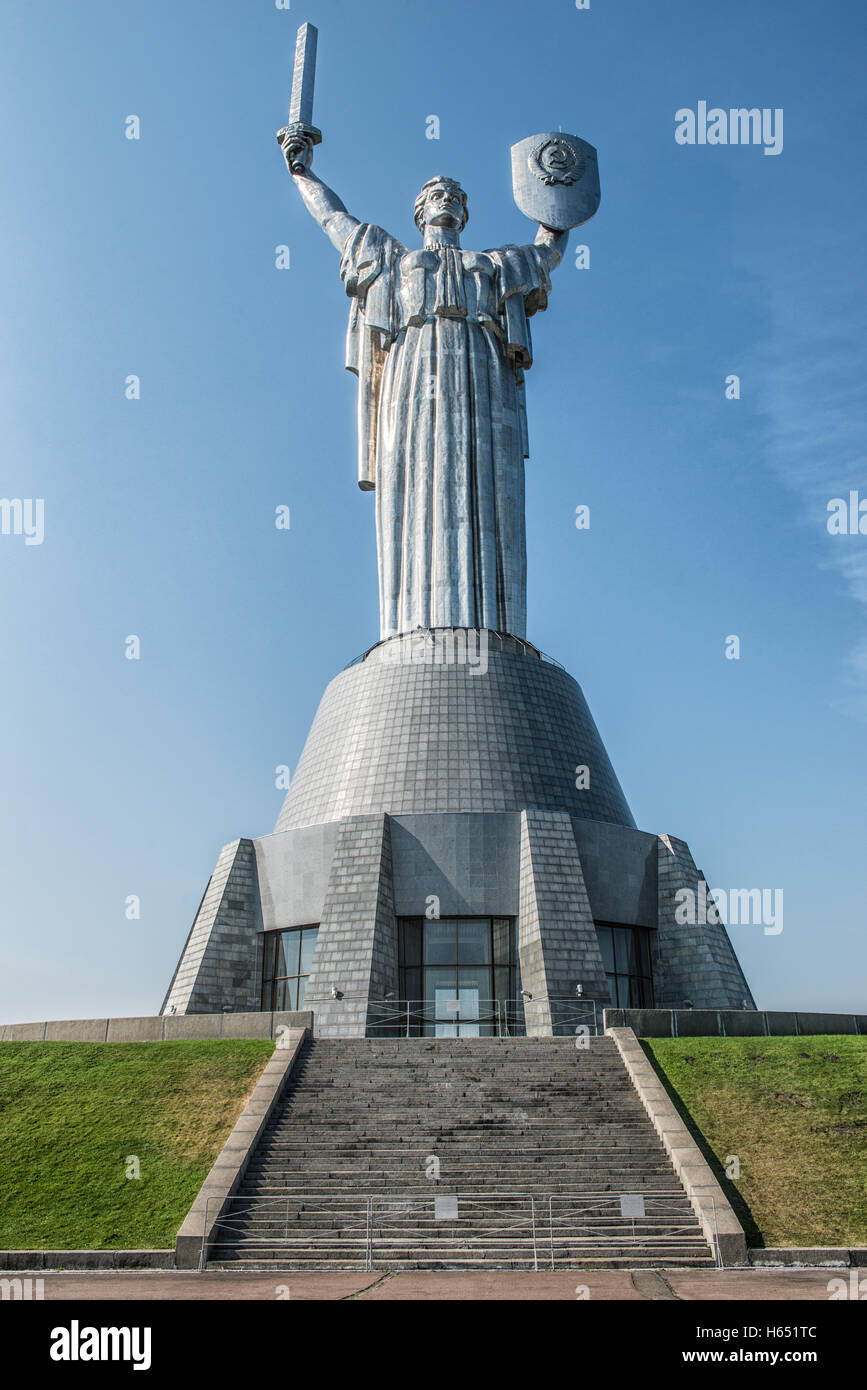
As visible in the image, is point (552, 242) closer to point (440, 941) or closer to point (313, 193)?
point (313, 193)

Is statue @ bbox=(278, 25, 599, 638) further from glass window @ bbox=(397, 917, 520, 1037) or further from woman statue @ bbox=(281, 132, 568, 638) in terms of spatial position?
glass window @ bbox=(397, 917, 520, 1037)

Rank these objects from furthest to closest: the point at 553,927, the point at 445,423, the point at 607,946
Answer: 1. the point at 445,423
2. the point at 607,946
3. the point at 553,927

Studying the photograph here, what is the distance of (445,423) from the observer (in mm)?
40281

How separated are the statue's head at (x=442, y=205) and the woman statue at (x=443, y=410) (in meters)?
0.05

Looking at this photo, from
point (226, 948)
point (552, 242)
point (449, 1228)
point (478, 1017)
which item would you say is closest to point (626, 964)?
point (478, 1017)

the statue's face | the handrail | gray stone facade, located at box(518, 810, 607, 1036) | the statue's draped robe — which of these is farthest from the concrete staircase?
the statue's face

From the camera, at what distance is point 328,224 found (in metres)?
43.1

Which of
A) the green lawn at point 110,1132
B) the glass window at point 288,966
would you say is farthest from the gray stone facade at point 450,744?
the green lawn at point 110,1132

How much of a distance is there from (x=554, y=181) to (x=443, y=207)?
5.27 metres

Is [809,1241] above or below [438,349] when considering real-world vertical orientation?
below
